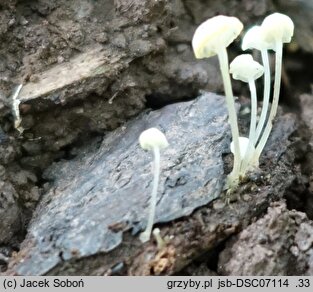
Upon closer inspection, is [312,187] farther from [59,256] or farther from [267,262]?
[59,256]

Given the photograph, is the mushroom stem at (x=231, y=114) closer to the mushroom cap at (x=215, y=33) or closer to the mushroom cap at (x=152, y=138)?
the mushroom cap at (x=215, y=33)

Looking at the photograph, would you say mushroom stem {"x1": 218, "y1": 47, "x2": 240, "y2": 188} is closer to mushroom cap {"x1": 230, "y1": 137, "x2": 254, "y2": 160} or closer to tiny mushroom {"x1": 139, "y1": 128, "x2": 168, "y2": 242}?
mushroom cap {"x1": 230, "y1": 137, "x2": 254, "y2": 160}

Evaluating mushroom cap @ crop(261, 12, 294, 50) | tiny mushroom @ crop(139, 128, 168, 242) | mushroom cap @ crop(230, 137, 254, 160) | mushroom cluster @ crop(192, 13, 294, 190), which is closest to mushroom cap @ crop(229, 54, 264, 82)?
mushroom cluster @ crop(192, 13, 294, 190)

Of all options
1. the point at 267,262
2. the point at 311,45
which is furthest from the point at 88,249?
the point at 311,45

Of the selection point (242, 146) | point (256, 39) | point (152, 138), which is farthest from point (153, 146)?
point (256, 39)

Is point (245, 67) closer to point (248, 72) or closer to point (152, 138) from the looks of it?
point (248, 72)
